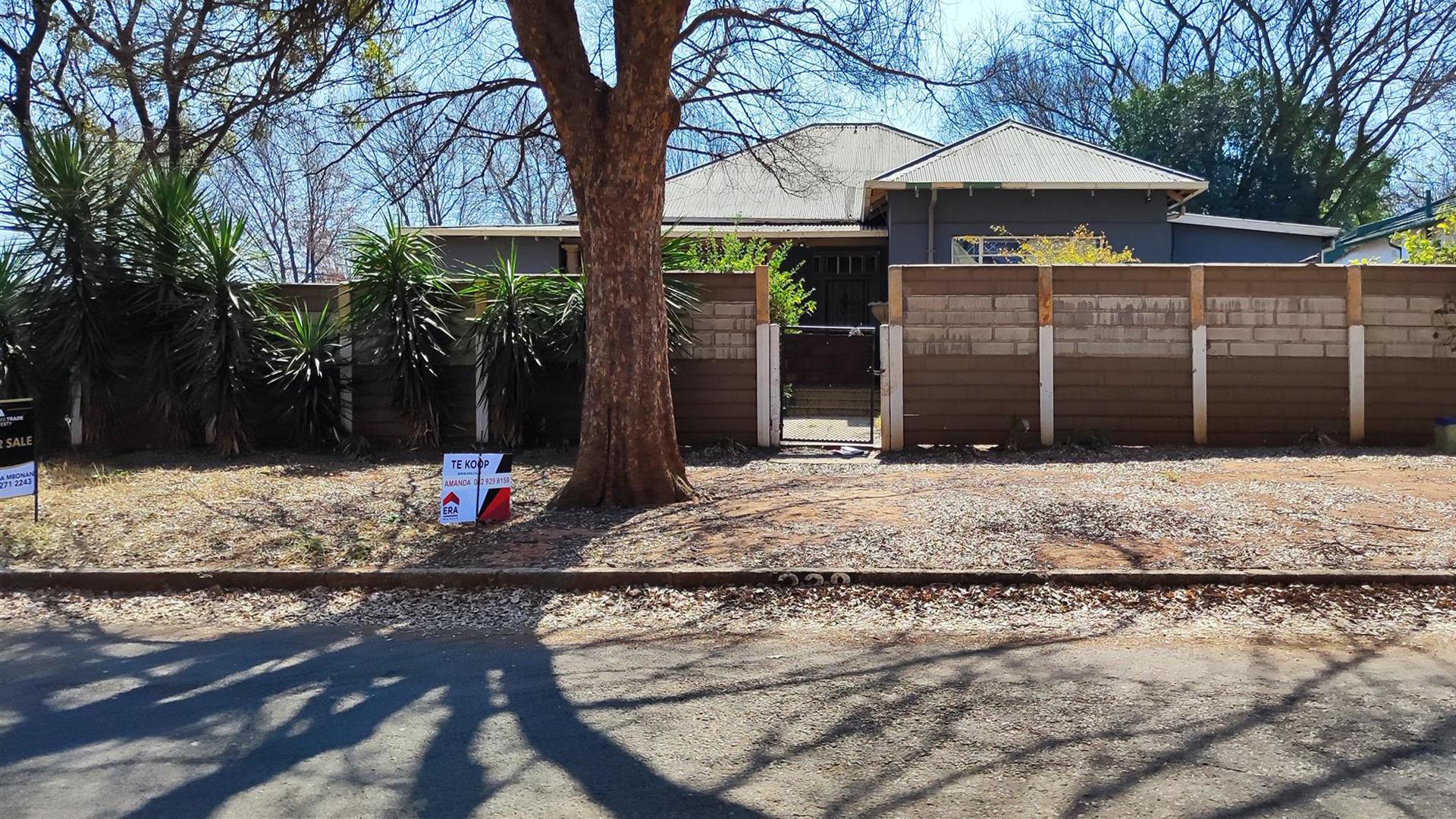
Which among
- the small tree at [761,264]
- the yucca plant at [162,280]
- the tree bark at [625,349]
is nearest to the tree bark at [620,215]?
the tree bark at [625,349]

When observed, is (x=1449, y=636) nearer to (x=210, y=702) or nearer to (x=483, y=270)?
(x=210, y=702)

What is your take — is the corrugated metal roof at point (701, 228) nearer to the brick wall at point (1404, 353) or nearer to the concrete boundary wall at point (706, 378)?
the concrete boundary wall at point (706, 378)

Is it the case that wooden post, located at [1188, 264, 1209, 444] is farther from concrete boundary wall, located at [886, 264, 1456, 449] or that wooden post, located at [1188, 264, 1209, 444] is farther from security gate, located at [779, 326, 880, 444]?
security gate, located at [779, 326, 880, 444]

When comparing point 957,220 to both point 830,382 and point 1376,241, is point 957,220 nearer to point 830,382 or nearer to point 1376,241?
point 830,382

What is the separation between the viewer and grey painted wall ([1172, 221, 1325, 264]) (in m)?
20.9

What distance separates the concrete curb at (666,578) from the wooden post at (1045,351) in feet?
19.2

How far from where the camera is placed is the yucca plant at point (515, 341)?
12.5m

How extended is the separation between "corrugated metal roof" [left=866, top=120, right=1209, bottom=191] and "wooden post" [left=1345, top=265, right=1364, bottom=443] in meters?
7.25

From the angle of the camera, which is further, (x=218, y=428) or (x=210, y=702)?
(x=218, y=428)

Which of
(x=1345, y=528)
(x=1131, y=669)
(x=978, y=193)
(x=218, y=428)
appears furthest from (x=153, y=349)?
(x=978, y=193)

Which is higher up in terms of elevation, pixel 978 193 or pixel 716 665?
pixel 978 193

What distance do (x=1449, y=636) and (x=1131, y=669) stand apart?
2.06 metres

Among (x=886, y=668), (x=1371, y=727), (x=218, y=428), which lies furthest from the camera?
(x=218, y=428)

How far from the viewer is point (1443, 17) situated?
28.8 m
